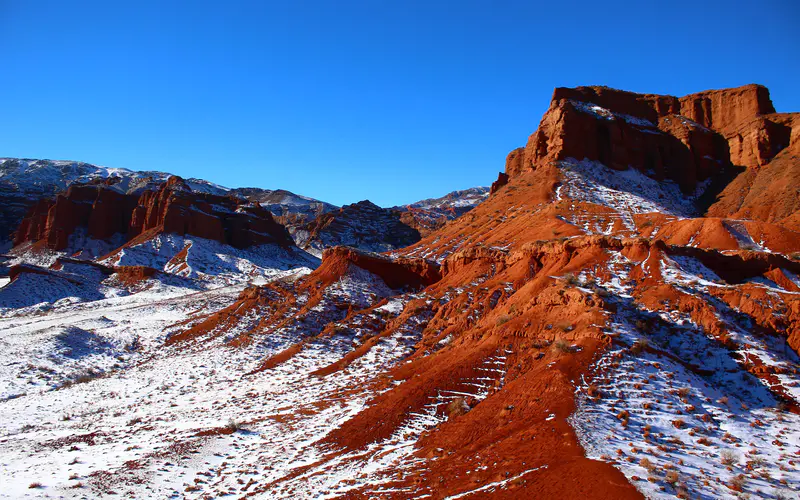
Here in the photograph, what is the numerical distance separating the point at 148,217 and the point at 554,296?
94192 mm

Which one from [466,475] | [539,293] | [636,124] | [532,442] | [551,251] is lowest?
[466,475]

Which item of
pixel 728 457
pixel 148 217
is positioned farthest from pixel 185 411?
pixel 148 217

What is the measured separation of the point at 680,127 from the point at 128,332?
72.4m

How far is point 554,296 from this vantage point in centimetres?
1928

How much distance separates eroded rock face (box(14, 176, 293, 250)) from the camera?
3659 inches

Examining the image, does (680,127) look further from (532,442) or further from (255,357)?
(532,442)

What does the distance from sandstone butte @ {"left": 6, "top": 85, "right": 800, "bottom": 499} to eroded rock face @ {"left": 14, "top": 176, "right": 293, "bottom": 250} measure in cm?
4907

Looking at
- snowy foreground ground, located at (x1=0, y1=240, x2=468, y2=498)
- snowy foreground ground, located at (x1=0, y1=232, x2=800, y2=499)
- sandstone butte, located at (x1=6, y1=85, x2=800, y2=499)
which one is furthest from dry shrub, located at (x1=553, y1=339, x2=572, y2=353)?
snowy foreground ground, located at (x1=0, y1=240, x2=468, y2=498)

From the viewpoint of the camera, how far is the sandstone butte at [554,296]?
12.2 metres

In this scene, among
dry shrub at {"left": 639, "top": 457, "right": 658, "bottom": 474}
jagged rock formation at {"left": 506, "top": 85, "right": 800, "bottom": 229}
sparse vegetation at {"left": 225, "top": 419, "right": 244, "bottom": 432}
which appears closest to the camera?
dry shrub at {"left": 639, "top": 457, "right": 658, "bottom": 474}

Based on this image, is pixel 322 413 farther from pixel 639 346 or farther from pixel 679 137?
pixel 679 137

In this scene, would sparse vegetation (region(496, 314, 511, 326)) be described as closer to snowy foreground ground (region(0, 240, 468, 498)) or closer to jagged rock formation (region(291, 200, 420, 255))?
snowy foreground ground (region(0, 240, 468, 498))

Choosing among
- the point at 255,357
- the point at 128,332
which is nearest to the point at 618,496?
the point at 255,357

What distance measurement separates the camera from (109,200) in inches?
3952
